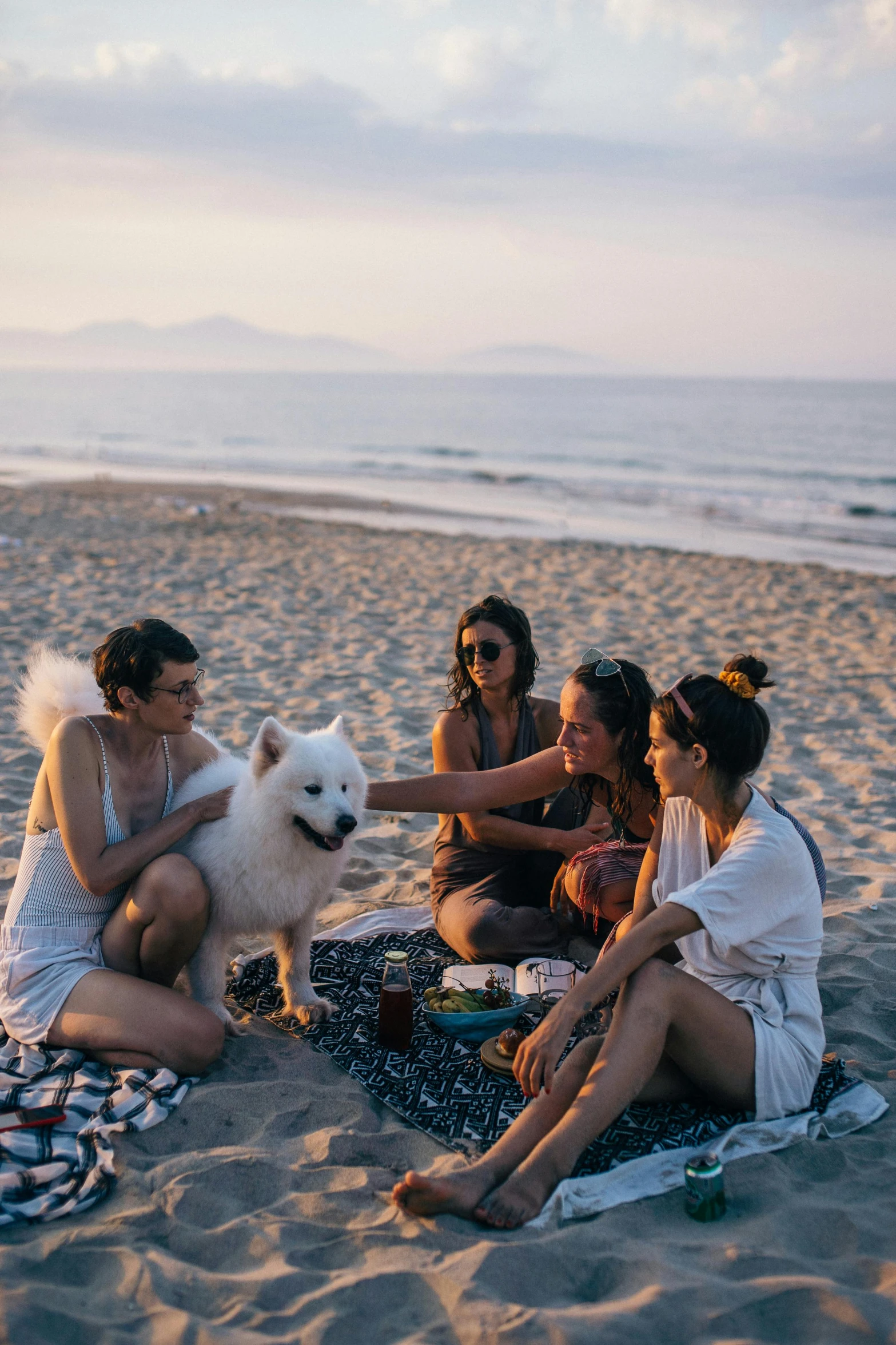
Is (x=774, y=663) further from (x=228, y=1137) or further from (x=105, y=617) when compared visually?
(x=228, y=1137)

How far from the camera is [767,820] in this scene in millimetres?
2547

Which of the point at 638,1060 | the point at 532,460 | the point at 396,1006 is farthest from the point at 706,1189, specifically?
the point at 532,460

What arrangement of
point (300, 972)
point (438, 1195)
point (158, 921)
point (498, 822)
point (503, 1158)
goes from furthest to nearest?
point (498, 822)
point (300, 972)
point (158, 921)
point (503, 1158)
point (438, 1195)

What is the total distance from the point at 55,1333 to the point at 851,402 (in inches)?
2709

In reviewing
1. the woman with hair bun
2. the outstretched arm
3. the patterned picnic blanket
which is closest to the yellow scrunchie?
the woman with hair bun

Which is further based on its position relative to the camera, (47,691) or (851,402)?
(851,402)

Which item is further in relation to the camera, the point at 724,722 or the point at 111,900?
the point at 111,900

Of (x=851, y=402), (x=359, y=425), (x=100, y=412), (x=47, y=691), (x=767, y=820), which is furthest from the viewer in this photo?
(x=851, y=402)

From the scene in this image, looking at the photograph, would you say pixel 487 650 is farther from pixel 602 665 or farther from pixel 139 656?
pixel 139 656

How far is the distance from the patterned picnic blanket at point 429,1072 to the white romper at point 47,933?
2.16 ft

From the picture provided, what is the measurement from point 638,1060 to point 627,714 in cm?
116

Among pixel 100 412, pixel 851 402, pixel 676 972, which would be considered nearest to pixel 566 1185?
pixel 676 972

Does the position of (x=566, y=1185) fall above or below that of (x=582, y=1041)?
below

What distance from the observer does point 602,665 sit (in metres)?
3.14
